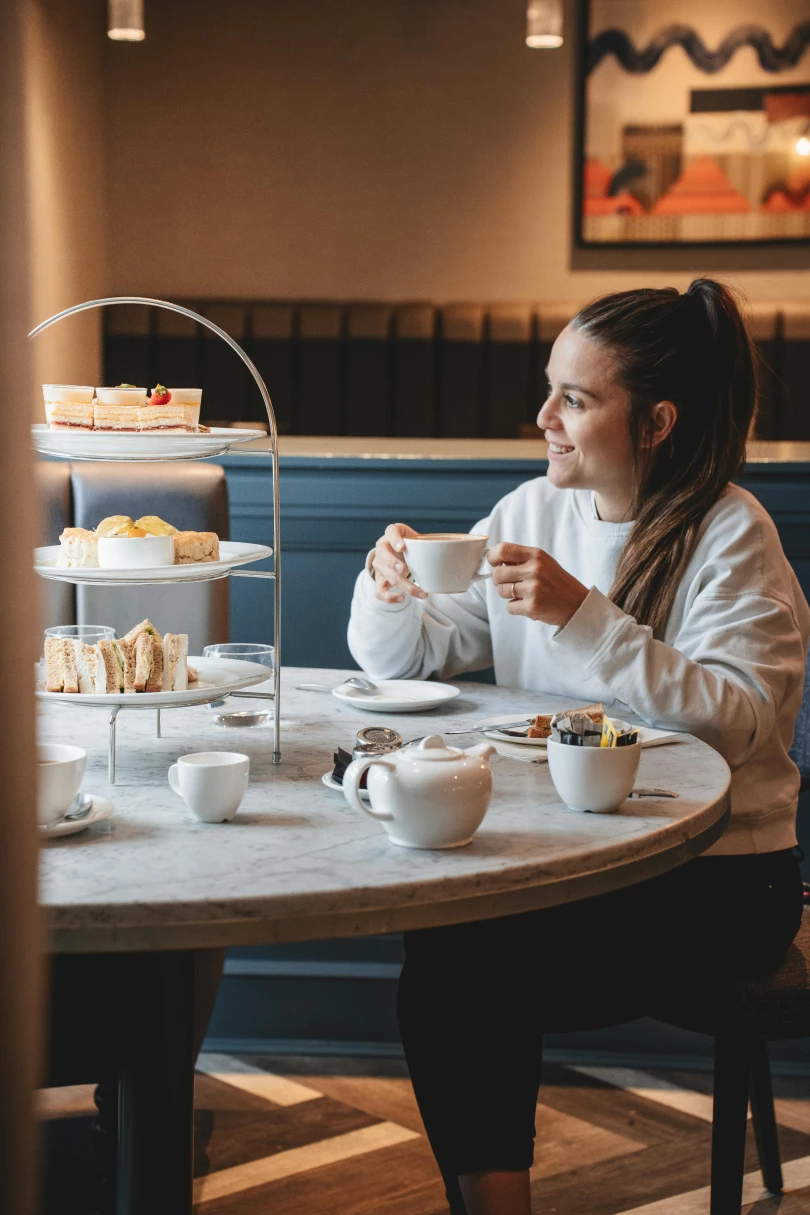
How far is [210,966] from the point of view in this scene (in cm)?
159

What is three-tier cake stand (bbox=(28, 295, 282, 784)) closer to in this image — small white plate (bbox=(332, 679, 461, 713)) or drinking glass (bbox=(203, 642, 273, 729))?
drinking glass (bbox=(203, 642, 273, 729))

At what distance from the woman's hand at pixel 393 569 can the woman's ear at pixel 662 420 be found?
32 cm

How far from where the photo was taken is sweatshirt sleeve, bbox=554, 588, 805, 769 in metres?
1.29

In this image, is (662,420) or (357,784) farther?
(662,420)

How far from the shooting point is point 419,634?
63.5 inches

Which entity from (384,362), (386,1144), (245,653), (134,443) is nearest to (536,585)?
(245,653)

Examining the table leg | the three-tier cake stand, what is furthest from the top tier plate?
the table leg

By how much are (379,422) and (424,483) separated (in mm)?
2407

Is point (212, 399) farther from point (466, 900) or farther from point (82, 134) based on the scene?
point (466, 900)

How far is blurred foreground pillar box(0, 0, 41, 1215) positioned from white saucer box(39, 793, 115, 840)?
2.45 ft

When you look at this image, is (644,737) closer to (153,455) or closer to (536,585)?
(536,585)

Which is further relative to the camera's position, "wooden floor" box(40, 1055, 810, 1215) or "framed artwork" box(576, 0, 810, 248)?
"framed artwork" box(576, 0, 810, 248)

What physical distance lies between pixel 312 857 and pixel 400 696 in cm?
57

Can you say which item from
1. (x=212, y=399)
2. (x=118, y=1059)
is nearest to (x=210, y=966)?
(x=118, y=1059)
